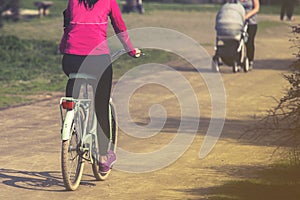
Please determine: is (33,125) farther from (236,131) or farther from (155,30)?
(155,30)

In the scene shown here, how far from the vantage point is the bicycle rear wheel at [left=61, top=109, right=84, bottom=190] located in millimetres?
8963

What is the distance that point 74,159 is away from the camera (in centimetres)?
922

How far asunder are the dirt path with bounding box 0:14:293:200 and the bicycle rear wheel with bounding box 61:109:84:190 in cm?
11

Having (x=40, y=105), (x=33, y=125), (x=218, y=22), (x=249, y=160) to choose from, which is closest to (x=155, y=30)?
(x=218, y=22)

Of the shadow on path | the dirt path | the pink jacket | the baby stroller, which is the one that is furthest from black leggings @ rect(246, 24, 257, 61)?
the pink jacket

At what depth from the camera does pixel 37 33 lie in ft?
105

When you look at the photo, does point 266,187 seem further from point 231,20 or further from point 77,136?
point 231,20

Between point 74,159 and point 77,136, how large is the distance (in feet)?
0.73

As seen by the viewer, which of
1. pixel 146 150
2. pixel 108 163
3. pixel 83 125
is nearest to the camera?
pixel 83 125

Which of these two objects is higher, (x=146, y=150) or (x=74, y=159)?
(x=74, y=159)

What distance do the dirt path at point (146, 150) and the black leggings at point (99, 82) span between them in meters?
0.54

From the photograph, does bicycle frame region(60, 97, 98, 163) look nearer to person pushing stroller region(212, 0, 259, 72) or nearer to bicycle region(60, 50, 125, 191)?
bicycle region(60, 50, 125, 191)

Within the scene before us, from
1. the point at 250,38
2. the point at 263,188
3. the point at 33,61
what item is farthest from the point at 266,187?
the point at 33,61

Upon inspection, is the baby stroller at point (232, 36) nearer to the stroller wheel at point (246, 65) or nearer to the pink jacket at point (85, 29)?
the stroller wheel at point (246, 65)
